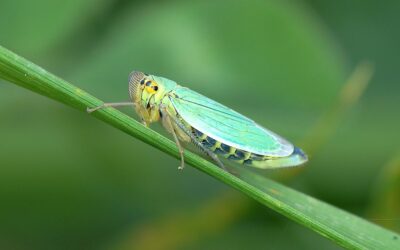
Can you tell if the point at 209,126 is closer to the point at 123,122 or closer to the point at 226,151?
the point at 226,151

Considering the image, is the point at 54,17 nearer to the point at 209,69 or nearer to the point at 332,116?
the point at 209,69

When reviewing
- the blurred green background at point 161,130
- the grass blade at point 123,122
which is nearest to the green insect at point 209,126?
the blurred green background at point 161,130

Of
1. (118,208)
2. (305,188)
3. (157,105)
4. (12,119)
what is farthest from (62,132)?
(305,188)

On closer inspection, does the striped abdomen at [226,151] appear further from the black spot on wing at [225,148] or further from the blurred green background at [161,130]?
the blurred green background at [161,130]

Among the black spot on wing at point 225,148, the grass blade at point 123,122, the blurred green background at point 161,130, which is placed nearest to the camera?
the grass blade at point 123,122

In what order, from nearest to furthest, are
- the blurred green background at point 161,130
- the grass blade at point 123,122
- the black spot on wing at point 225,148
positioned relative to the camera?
the grass blade at point 123,122
the black spot on wing at point 225,148
the blurred green background at point 161,130


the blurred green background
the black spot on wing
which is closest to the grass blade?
the black spot on wing
